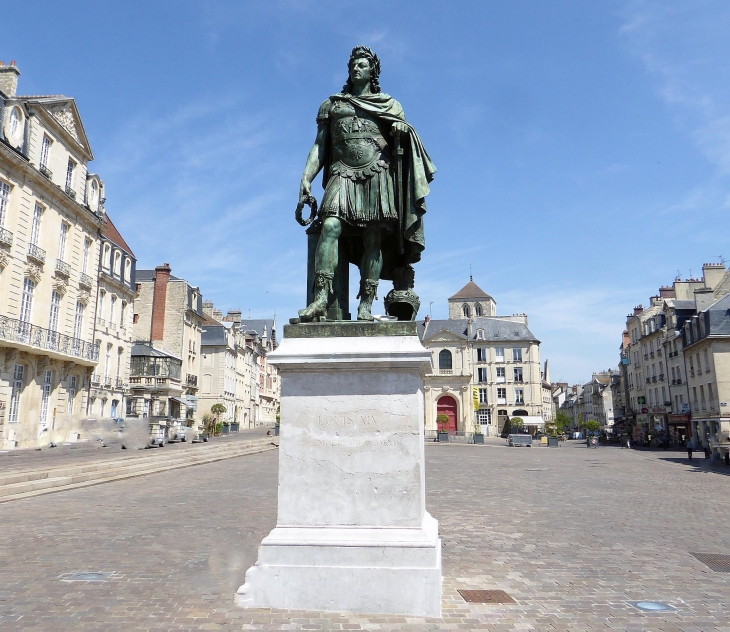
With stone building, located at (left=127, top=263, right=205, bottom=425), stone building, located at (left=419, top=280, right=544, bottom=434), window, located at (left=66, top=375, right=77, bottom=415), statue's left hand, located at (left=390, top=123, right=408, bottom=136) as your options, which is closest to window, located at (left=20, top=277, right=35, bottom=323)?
window, located at (left=66, top=375, right=77, bottom=415)

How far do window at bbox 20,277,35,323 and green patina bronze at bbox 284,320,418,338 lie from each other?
23586 millimetres

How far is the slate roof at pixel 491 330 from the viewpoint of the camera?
6397 cm

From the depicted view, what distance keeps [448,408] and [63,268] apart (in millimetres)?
42591

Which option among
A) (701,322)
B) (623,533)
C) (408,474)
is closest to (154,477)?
(623,533)

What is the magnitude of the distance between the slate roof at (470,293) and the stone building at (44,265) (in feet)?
215

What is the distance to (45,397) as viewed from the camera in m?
25.8

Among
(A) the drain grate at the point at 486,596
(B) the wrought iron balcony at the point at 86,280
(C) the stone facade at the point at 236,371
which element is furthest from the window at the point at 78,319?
(A) the drain grate at the point at 486,596

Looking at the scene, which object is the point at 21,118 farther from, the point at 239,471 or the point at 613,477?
the point at 613,477

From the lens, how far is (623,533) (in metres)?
7.81

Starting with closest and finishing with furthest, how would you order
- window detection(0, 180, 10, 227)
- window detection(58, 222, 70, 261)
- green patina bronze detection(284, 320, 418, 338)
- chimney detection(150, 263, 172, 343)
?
1. green patina bronze detection(284, 320, 418, 338)
2. window detection(0, 180, 10, 227)
3. window detection(58, 222, 70, 261)
4. chimney detection(150, 263, 172, 343)

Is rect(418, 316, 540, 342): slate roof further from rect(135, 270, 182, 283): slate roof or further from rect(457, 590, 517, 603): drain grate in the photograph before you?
rect(457, 590, 517, 603): drain grate

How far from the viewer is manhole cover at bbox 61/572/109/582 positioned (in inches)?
198

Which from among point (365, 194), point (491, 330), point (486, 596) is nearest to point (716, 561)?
point (486, 596)

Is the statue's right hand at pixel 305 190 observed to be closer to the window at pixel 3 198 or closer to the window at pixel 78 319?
the window at pixel 3 198
